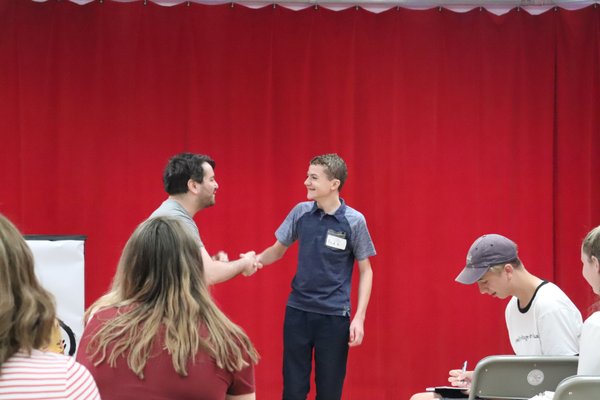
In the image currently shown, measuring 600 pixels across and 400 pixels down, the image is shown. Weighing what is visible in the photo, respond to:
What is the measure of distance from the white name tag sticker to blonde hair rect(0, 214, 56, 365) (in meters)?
2.83

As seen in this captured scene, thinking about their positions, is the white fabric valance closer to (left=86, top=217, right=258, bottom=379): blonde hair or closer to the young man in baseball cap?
the young man in baseball cap

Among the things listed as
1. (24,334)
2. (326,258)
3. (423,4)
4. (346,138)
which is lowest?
(326,258)

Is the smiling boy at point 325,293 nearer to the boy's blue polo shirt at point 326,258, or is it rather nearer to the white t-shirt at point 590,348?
the boy's blue polo shirt at point 326,258

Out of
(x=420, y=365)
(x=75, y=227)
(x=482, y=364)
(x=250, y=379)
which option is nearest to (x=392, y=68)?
(x=420, y=365)

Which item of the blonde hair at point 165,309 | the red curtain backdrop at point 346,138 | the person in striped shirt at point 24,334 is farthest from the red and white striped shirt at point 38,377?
the red curtain backdrop at point 346,138

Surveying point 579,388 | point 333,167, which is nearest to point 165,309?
point 579,388

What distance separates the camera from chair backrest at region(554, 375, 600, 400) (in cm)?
216

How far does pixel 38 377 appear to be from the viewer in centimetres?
140

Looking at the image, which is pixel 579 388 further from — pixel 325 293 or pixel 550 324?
pixel 325 293

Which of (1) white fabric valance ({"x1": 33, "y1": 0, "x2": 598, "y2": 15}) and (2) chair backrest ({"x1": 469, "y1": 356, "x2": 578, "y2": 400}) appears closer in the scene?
(2) chair backrest ({"x1": 469, "y1": 356, "x2": 578, "y2": 400})

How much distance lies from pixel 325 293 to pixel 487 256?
4.60 feet

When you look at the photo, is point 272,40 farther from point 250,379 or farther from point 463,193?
point 250,379

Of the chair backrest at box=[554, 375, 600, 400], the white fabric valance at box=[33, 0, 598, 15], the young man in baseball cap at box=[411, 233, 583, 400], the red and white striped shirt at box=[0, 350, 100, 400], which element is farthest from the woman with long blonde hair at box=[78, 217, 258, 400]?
the white fabric valance at box=[33, 0, 598, 15]

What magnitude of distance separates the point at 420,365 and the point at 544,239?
1.24 m
